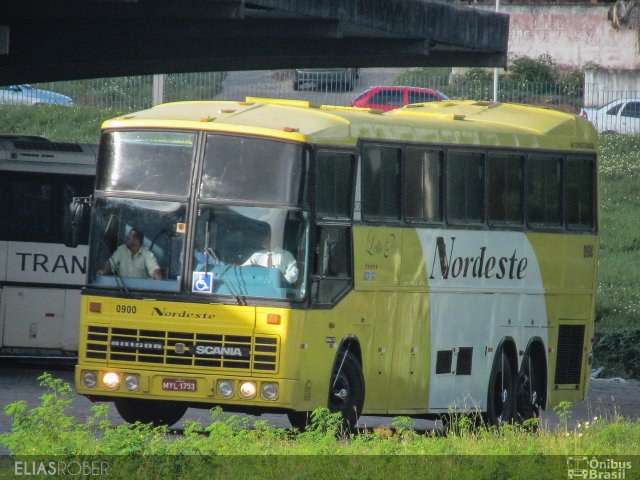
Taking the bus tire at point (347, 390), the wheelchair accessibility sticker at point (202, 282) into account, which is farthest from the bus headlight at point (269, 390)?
the wheelchair accessibility sticker at point (202, 282)

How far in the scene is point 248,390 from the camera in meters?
15.5

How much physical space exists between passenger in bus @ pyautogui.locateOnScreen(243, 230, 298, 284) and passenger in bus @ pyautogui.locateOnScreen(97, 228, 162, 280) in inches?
37.7

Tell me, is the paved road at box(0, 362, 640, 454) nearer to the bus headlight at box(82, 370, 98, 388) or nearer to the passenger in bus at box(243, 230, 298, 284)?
A: the bus headlight at box(82, 370, 98, 388)

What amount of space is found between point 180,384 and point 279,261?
1505 millimetres

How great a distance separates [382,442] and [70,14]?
1133 centimetres

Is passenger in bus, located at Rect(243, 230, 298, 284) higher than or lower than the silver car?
lower

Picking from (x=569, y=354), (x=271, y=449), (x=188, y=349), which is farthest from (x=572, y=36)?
(x=271, y=449)

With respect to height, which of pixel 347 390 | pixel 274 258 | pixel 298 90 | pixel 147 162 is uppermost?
pixel 298 90

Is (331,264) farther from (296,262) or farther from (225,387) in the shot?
(225,387)

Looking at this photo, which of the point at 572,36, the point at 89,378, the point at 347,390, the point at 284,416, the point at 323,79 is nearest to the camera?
the point at 89,378

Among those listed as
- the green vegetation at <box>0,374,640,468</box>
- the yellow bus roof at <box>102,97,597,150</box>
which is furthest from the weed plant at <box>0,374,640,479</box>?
the yellow bus roof at <box>102,97,597,150</box>

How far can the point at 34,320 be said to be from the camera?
23.3 metres

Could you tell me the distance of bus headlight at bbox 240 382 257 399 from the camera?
15477mm

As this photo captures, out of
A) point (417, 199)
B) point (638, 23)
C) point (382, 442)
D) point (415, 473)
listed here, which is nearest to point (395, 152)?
point (417, 199)
